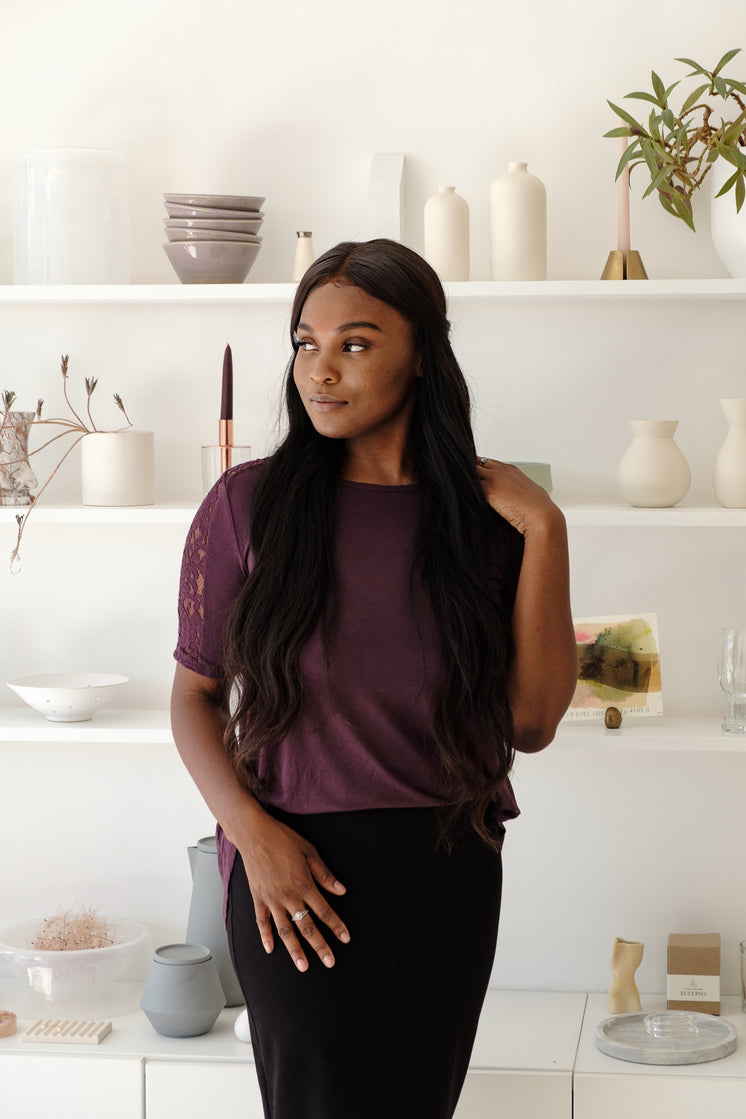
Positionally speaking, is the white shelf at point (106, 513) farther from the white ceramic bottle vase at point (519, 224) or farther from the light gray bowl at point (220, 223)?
the white ceramic bottle vase at point (519, 224)

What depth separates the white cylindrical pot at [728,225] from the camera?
2.14 m

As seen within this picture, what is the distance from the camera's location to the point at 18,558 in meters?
2.47

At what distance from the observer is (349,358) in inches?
56.6

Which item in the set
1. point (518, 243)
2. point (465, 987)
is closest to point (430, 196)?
point (518, 243)

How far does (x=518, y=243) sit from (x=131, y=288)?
2.23 ft

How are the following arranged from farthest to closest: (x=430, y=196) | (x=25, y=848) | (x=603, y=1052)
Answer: (x=25, y=848) → (x=430, y=196) → (x=603, y=1052)

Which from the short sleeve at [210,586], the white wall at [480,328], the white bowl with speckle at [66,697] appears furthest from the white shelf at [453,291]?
the short sleeve at [210,586]

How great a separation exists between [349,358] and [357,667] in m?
0.35

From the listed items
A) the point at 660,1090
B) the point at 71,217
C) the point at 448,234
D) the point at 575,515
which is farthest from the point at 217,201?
the point at 660,1090

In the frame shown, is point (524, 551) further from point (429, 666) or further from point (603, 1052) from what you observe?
point (603, 1052)

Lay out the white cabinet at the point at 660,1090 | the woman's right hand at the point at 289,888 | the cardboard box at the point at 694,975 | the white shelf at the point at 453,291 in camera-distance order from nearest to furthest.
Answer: the woman's right hand at the point at 289,888
the white cabinet at the point at 660,1090
the white shelf at the point at 453,291
the cardboard box at the point at 694,975

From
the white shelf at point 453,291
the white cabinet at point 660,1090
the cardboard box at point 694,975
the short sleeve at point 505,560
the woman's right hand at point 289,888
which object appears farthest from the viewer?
the cardboard box at point 694,975

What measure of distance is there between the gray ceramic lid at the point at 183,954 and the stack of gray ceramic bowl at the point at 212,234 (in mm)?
1178

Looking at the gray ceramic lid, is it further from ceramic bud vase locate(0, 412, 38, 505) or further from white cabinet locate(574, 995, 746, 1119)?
ceramic bud vase locate(0, 412, 38, 505)
